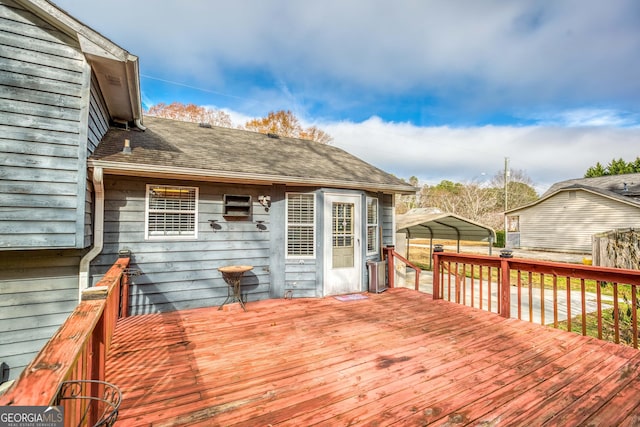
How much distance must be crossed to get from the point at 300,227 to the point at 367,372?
314 centimetres

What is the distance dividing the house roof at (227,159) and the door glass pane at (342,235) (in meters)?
0.49

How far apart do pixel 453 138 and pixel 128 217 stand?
92.9ft

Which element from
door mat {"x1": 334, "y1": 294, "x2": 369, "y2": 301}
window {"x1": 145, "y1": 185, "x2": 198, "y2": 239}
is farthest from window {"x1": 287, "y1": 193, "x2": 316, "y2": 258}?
window {"x1": 145, "y1": 185, "x2": 198, "y2": 239}

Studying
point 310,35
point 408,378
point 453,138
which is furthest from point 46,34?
point 453,138

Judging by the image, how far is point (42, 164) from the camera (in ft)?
11.5

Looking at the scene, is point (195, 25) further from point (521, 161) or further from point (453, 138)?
point (521, 161)

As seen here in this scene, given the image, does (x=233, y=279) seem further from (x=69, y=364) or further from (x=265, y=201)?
(x=69, y=364)

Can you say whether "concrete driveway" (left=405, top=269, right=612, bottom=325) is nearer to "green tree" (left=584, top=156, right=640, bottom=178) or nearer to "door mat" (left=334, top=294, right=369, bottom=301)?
"door mat" (left=334, top=294, right=369, bottom=301)

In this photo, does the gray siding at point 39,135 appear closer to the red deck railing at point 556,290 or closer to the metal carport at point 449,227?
the red deck railing at point 556,290

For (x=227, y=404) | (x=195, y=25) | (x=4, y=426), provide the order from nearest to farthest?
1. (x=4, y=426)
2. (x=227, y=404)
3. (x=195, y=25)

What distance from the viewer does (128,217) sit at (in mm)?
4344

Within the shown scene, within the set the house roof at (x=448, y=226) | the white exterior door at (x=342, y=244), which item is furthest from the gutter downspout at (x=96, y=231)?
the house roof at (x=448, y=226)

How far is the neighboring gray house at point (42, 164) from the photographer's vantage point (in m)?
3.42

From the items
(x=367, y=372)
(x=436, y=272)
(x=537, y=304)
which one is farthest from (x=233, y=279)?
(x=537, y=304)
